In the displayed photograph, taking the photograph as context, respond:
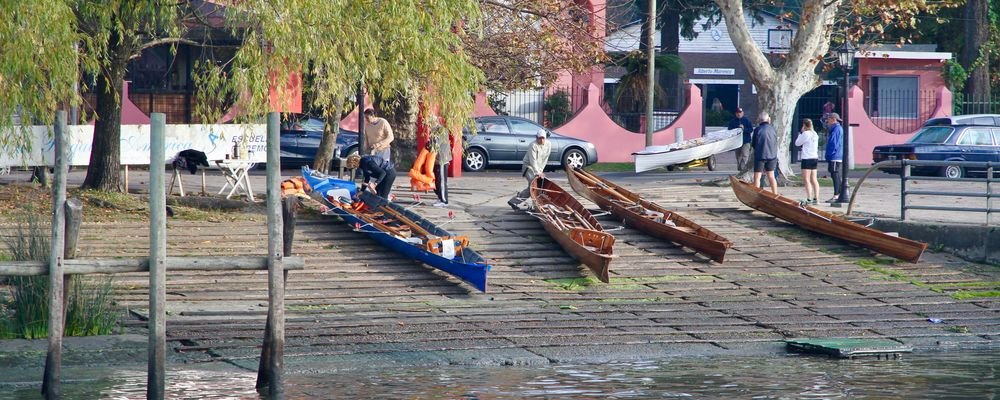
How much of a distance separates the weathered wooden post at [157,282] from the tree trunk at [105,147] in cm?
920

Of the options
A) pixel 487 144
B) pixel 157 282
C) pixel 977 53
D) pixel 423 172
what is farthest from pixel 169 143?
pixel 977 53

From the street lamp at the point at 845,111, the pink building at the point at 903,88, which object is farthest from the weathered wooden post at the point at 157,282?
the pink building at the point at 903,88

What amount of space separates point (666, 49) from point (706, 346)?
106 ft

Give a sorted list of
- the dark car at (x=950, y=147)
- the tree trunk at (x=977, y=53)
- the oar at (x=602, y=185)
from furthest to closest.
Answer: the tree trunk at (x=977, y=53) < the dark car at (x=950, y=147) < the oar at (x=602, y=185)

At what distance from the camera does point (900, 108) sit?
39.0m

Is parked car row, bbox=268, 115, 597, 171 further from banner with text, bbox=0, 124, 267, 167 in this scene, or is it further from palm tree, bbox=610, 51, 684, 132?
banner with text, bbox=0, 124, 267, 167

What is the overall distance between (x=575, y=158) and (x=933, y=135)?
8.21 meters

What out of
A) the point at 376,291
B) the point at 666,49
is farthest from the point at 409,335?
the point at 666,49

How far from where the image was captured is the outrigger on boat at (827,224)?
18.4 meters

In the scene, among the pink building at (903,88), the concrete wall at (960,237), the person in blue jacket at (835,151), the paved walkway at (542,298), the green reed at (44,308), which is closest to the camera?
the green reed at (44,308)

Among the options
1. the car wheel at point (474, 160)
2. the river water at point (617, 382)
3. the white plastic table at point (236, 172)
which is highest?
the car wheel at point (474, 160)

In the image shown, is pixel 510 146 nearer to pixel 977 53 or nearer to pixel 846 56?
pixel 846 56

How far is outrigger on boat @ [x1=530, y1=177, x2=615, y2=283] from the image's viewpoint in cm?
1691

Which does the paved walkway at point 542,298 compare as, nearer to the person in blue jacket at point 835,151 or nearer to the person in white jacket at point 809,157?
the person in white jacket at point 809,157
